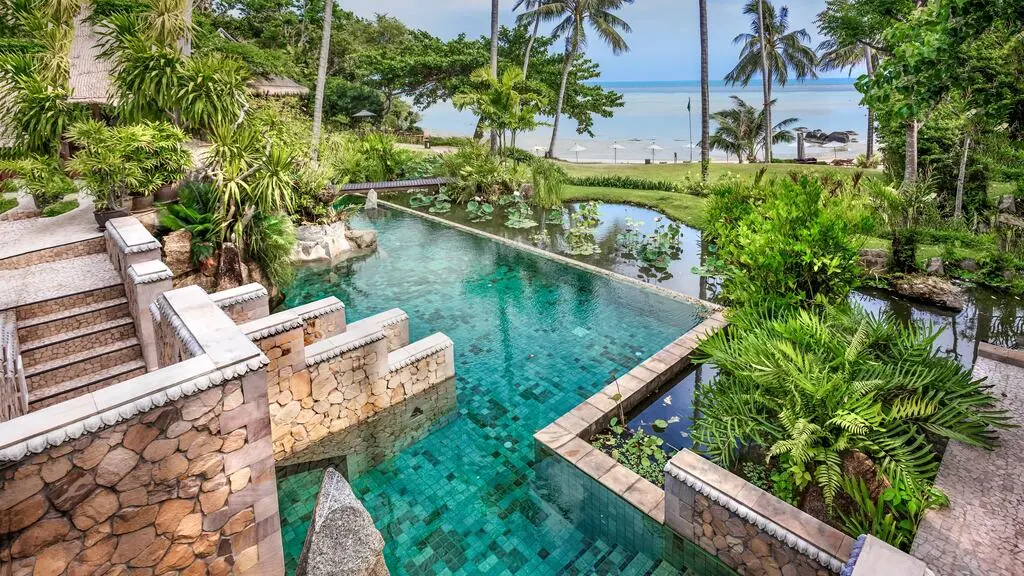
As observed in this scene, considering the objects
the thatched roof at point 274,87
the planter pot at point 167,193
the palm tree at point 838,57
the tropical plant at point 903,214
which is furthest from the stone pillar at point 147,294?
the palm tree at point 838,57

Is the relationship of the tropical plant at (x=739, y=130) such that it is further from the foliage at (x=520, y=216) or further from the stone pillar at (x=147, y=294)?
the stone pillar at (x=147, y=294)

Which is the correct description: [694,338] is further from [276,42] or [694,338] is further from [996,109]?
[276,42]

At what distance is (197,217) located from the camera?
752 cm

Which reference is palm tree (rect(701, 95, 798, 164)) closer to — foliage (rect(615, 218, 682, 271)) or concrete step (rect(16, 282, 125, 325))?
foliage (rect(615, 218, 682, 271))

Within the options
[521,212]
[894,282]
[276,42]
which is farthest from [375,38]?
[894,282]

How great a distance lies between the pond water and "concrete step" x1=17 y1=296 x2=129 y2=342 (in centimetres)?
754

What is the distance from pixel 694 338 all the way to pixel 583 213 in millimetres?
6202

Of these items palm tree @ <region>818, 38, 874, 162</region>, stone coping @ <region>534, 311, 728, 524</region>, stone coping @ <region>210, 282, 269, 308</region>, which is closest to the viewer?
stone coping @ <region>534, 311, 728, 524</region>

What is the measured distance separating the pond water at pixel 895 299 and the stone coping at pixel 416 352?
4640 millimetres

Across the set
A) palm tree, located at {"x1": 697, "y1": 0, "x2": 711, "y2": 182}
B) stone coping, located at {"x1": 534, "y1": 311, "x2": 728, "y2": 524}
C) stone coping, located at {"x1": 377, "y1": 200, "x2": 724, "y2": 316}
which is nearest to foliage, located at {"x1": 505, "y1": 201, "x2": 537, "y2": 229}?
stone coping, located at {"x1": 377, "y1": 200, "x2": 724, "y2": 316}

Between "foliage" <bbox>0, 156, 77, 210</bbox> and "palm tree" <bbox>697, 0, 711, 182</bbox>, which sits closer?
"foliage" <bbox>0, 156, 77, 210</bbox>

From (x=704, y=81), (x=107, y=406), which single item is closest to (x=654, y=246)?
(x=107, y=406)

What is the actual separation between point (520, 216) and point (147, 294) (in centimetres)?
963

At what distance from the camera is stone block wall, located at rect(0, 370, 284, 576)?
8.72 ft
